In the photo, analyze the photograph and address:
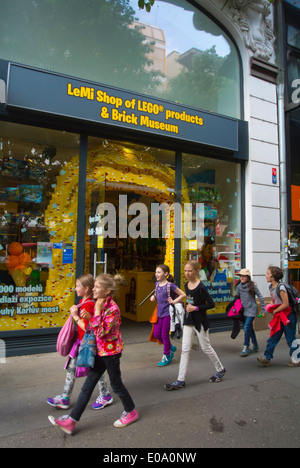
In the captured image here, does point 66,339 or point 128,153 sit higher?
point 128,153

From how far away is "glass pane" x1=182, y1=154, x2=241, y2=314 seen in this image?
7.39 m

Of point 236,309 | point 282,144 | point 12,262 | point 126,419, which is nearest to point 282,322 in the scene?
point 236,309

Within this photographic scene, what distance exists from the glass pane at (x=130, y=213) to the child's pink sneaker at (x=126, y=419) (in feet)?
10.5

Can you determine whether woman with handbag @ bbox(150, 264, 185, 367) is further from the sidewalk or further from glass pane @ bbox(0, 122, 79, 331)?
glass pane @ bbox(0, 122, 79, 331)

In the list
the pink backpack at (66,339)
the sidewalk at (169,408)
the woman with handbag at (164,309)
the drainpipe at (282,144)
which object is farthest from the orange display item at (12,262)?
the drainpipe at (282,144)

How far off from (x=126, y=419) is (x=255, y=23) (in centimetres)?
883

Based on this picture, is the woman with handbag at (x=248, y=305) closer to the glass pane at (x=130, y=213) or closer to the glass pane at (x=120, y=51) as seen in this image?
the glass pane at (x=130, y=213)

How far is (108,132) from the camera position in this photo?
6.13 metres

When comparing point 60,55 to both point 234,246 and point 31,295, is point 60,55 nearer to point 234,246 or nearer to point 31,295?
point 31,295

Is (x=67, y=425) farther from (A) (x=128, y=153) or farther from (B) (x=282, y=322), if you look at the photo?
(A) (x=128, y=153)

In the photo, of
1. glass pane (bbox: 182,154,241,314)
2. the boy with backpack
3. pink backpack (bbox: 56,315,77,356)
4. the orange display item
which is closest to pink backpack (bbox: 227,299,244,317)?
the boy with backpack

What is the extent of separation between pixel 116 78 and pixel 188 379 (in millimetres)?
5557

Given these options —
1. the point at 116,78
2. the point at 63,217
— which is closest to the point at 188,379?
the point at 63,217

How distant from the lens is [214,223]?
25.5 ft
